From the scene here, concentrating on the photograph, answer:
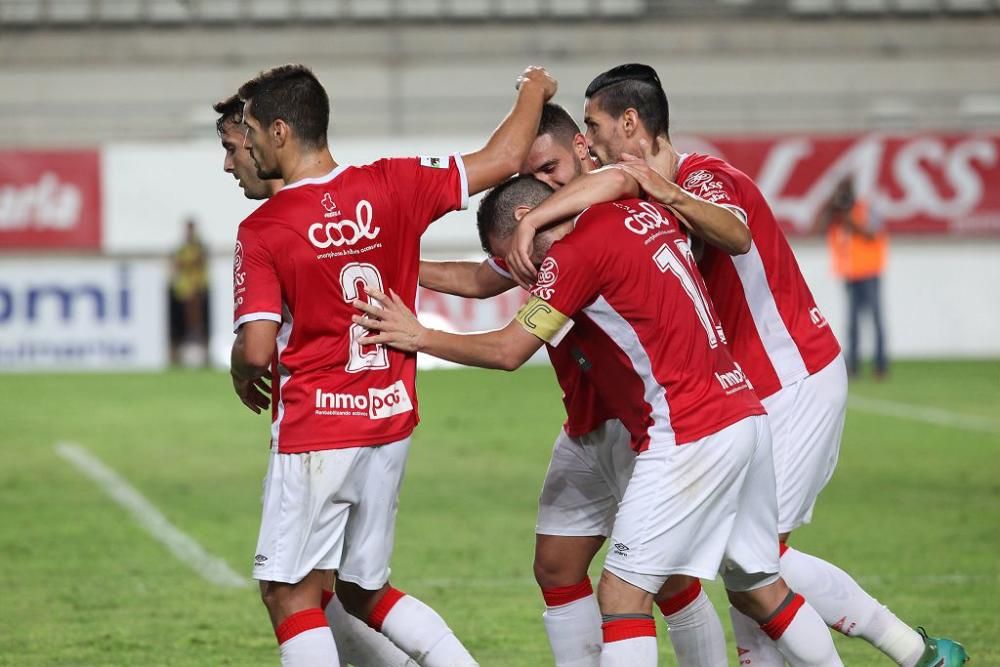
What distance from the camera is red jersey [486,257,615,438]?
5430mm

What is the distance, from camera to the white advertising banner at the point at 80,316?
22.0 metres

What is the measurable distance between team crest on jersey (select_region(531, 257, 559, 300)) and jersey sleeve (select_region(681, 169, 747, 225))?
2.21 ft

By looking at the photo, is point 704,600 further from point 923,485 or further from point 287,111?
point 923,485

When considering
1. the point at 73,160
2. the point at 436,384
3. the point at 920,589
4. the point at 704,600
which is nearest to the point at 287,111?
the point at 704,600

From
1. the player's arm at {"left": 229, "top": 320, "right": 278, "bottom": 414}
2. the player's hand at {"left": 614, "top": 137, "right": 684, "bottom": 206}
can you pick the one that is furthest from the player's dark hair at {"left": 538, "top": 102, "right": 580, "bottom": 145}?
the player's arm at {"left": 229, "top": 320, "right": 278, "bottom": 414}

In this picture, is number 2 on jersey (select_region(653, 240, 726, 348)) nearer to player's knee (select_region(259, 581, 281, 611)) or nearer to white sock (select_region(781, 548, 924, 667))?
white sock (select_region(781, 548, 924, 667))

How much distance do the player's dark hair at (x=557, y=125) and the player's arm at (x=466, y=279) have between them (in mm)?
636

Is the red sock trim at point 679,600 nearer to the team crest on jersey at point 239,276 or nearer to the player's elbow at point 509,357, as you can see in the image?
the player's elbow at point 509,357

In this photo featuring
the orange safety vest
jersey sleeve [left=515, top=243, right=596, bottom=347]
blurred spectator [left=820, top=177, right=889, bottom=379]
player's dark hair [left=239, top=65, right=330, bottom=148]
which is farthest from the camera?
the orange safety vest

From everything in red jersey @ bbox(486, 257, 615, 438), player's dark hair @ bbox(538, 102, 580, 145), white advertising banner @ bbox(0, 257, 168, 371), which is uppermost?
player's dark hair @ bbox(538, 102, 580, 145)

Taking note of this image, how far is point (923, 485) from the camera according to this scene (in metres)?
11.2

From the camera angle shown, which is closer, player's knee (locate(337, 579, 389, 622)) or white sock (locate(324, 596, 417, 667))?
player's knee (locate(337, 579, 389, 622))

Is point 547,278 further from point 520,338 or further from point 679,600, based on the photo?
point 679,600

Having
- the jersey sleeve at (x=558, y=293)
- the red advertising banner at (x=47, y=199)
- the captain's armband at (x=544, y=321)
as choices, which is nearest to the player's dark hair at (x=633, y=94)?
the jersey sleeve at (x=558, y=293)
